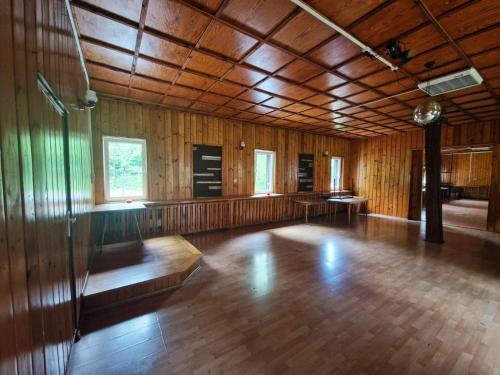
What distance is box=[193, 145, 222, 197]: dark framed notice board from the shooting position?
518 centimetres

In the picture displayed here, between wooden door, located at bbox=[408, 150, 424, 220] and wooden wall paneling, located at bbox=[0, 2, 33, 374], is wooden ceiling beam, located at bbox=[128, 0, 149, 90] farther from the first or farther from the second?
wooden door, located at bbox=[408, 150, 424, 220]

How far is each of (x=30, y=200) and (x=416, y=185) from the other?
8850mm

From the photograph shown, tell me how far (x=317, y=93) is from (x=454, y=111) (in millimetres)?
3642

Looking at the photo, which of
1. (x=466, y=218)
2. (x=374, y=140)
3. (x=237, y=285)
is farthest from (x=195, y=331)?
(x=466, y=218)

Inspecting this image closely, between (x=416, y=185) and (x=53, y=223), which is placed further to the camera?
(x=416, y=185)

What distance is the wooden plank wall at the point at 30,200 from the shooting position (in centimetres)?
75

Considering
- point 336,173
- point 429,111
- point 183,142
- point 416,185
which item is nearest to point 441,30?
point 429,111

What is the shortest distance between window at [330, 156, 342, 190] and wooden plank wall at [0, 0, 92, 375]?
26.8 feet

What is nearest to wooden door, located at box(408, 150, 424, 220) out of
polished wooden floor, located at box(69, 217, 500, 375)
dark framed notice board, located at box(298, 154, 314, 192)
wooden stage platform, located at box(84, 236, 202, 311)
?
dark framed notice board, located at box(298, 154, 314, 192)

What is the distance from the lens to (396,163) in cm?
726

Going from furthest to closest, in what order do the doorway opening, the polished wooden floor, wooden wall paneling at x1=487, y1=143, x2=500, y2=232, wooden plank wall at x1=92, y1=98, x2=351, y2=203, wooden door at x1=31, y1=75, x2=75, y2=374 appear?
the doorway opening, wooden wall paneling at x1=487, y1=143, x2=500, y2=232, wooden plank wall at x1=92, y1=98, x2=351, y2=203, the polished wooden floor, wooden door at x1=31, y1=75, x2=75, y2=374

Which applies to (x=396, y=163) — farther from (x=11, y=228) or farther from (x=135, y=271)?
(x=11, y=228)

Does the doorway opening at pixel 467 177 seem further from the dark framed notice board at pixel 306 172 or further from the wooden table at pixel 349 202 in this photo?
the dark framed notice board at pixel 306 172

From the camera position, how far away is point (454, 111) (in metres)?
4.78
